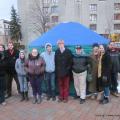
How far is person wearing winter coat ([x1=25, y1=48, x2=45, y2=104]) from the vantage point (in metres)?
9.02

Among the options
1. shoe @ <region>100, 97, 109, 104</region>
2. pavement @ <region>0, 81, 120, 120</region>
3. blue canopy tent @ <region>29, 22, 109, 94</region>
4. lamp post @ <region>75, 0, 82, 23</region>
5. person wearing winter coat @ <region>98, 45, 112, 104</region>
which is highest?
lamp post @ <region>75, 0, 82, 23</region>

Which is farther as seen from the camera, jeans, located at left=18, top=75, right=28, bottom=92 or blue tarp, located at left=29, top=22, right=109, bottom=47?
blue tarp, located at left=29, top=22, right=109, bottom=47

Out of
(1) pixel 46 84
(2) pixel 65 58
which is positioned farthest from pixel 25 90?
(2) pixel 65 58

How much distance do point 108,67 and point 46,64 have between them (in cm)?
177

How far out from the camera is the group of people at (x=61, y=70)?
8961 mm

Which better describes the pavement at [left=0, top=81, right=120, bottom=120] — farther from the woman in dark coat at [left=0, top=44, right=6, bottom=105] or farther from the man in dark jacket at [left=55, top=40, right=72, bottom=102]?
the man in dark jacket at [left=55, top=40, right=72, bottom=102]

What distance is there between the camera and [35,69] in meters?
9.02

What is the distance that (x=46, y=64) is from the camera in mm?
9266

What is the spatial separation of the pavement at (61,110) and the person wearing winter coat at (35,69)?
511 millimetres

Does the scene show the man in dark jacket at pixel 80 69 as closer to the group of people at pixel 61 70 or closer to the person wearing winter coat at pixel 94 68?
the group of people at pixel 61 70

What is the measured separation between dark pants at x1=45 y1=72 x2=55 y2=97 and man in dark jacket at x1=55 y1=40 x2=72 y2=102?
21 cm

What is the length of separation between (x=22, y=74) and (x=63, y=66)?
1256 mm

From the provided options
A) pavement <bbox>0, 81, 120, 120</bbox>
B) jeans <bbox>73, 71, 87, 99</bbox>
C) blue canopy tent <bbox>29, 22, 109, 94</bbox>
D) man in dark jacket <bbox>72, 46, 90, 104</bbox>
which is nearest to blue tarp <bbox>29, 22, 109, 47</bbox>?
blue canopy tent <bbox>29, 22, 109, 94</bbox>

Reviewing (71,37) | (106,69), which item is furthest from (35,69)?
(106,69)
